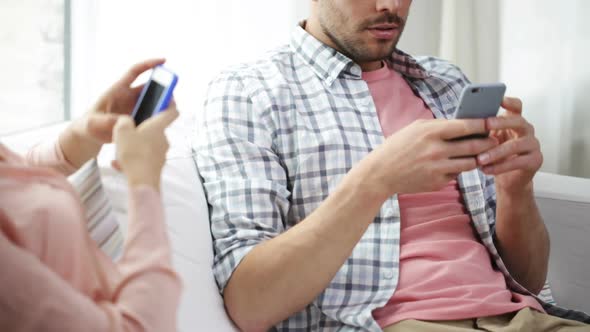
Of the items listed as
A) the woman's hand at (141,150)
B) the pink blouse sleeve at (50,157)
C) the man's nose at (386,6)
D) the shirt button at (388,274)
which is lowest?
the shirt button at (388,274)

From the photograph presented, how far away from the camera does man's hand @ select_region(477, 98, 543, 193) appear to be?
1.01 m

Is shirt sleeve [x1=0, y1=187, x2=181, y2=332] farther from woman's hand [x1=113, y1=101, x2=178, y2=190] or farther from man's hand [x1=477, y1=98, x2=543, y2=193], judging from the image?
man's hand [x1=477, y1=98, x2=543, y2=193]

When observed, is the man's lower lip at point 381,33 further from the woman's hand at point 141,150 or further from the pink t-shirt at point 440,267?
the woman's hand at point 141,150

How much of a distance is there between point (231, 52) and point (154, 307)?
1180 mm

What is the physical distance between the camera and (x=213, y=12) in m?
1.61

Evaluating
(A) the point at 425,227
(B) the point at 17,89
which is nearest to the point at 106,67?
(B) the point at 17,89

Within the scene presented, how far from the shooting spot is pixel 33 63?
125 cm

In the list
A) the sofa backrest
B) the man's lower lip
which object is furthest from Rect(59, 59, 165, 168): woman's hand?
the sofa backrest

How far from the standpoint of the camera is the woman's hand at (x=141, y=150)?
1.80 ft

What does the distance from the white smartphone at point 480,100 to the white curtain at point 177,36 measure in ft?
2.47

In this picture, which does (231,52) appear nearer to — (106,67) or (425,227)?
(106,67)

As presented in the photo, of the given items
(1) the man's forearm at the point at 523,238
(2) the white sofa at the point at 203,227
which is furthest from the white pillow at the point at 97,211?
(1) the man's forearm at the point at 523,238

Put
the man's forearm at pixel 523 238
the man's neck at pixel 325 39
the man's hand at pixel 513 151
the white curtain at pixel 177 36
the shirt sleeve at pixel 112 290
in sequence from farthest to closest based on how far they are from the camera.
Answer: the white curtain at pixel 177 36 < the man's neck at pixel 325 39 < the man's forearm at pixel 523 238 < the man's hand at pixel 513 151 < the shirt sleeve at pixel 112 290

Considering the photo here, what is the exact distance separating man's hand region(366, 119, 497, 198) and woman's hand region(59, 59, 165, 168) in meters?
0.41
